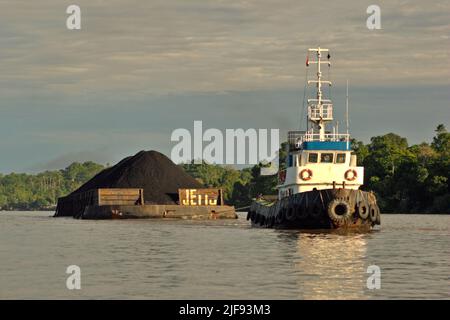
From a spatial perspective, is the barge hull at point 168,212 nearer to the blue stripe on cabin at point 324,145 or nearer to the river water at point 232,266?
the blue stripe on cabin at point 324,145

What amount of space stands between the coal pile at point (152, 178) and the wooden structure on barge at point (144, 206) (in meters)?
4.48

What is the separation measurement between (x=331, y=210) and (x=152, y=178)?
264ft

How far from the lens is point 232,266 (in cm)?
4334

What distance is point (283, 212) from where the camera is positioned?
7169 centimetres

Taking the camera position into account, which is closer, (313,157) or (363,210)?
(363,210)

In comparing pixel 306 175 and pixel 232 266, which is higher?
pixel 306 175

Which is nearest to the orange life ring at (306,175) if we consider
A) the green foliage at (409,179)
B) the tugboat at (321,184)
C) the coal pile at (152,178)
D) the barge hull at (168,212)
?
the tugboat at (321,184)

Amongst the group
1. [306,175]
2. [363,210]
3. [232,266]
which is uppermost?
[306,175]

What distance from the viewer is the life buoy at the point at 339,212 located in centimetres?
6575

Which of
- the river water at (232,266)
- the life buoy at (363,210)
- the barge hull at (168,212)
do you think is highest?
the life buoy at (363,210)

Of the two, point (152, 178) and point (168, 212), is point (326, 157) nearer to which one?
point (168, 212)

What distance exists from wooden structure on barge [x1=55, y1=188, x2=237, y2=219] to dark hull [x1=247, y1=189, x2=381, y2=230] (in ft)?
159

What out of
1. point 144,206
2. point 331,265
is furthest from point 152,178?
point 331,265
